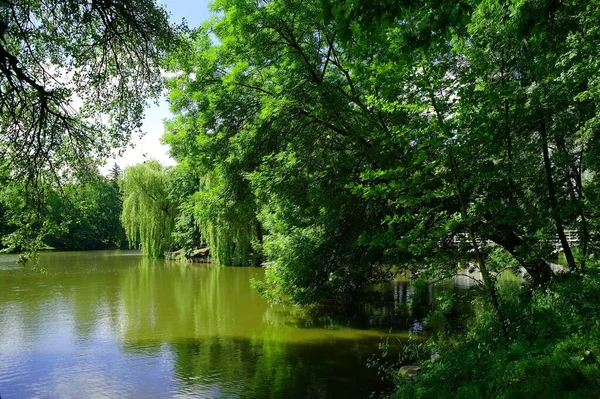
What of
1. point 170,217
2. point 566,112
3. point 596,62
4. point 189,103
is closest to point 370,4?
point 596,62

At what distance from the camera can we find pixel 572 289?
18.7 ft

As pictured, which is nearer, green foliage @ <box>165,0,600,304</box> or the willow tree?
green foliage @ <box>165,0,600,304</box>

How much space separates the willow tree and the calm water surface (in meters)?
13.3

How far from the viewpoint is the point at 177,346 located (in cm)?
955

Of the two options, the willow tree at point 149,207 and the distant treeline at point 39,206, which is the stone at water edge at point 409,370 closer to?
the distant treeline at point 39,206

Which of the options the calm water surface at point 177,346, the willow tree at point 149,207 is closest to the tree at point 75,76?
the calm water surface at point 177,346

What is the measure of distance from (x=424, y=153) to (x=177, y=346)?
718 cm

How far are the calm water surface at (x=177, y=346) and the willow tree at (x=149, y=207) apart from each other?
13289 millimetres

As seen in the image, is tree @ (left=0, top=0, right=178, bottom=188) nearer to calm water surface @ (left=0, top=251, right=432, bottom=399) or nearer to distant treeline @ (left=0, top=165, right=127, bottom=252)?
distant treeline @ (left=0, top=165, right=127, bottom=252)

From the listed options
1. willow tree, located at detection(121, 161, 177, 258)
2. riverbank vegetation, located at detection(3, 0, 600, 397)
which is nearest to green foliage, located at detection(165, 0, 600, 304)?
riverbank vegetation, located at detection(3, 0, 600, 397)

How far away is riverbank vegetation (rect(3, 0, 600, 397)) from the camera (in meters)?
4.78

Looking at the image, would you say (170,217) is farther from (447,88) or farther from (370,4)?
(370,4)

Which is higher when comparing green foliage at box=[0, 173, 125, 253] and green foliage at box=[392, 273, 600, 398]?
green foliage at box=[0, 173, 125, 253]

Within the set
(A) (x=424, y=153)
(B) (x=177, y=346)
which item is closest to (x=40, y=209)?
(B) (x=177, y=346)
